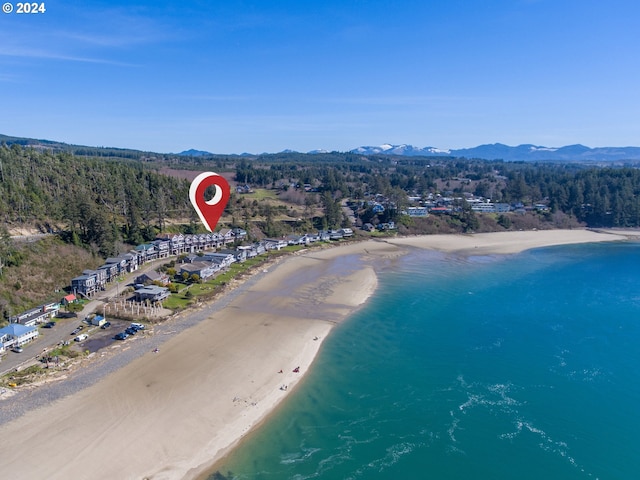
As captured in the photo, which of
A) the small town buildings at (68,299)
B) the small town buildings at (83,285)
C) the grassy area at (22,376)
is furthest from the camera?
the small town buildings at (83,285)

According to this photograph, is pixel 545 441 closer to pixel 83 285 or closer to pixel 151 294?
pixel 151 294

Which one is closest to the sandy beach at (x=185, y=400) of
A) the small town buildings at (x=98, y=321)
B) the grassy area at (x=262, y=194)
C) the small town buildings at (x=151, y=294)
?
the small town buildings at (x=151, y=294)

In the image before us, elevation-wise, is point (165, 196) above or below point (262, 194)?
above

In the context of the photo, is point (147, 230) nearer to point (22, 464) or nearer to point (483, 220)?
point (22, 464)

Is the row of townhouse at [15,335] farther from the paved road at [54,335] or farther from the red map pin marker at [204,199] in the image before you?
the red map pin marker at [204,199]

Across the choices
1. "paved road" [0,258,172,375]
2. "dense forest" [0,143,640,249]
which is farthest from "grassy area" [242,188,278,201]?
"paved road" [0,258,172,375]

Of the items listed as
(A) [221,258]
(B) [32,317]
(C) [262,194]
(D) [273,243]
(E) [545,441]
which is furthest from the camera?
(C) [262,194]

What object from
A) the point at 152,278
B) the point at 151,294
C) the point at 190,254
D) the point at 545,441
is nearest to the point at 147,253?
the point at 190,254
